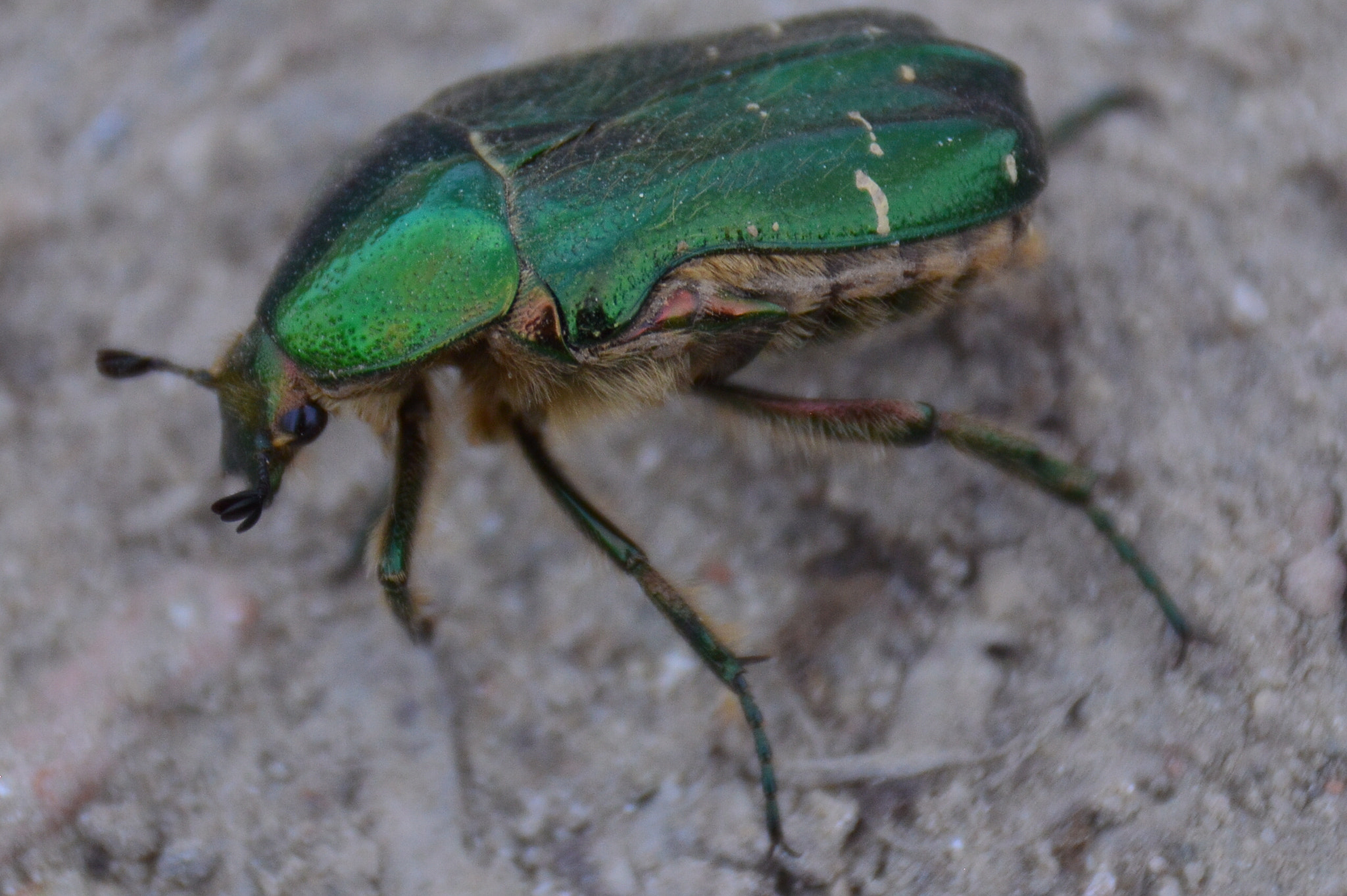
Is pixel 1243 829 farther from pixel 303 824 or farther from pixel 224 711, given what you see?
pixel 224 711

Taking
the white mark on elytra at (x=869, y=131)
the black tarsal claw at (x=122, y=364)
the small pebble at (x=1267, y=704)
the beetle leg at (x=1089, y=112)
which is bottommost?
the small pebble at (x=1267, y=704)

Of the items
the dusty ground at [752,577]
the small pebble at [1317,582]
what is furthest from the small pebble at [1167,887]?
the small pebble at [1317,582]

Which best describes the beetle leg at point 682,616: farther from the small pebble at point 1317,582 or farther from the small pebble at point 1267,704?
the small pebble at point 1317,582

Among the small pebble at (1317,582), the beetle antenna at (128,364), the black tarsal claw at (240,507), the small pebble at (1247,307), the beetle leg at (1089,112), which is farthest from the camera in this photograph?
the beetle leg at (1089,112)

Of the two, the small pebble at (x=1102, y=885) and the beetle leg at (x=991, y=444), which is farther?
the beetle leg at (x=991, y=444)

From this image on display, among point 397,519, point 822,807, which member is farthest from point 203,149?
point 822,807
